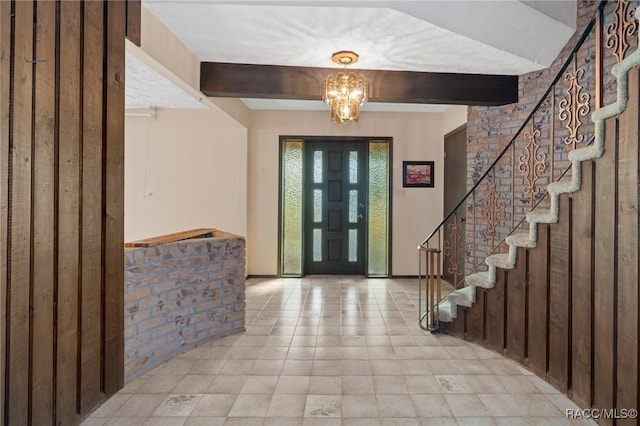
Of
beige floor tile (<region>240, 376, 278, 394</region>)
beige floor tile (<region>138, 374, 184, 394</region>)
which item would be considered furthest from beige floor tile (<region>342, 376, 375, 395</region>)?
beige floor tile (<region>138, 374, 184, 394</region>)

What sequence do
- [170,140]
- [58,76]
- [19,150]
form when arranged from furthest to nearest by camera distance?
[170,140], [58,76], [19,150]

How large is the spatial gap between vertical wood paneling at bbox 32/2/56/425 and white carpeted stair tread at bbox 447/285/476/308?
9.49ft

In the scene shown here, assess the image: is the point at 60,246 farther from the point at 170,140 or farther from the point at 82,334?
the point at 170,140

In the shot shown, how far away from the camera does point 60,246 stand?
1.67 meters

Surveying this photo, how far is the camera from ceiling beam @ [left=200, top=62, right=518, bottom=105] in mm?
3469

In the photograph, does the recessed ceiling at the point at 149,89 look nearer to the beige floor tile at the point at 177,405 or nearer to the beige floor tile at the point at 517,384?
the beige floor tile at the point at 177,405

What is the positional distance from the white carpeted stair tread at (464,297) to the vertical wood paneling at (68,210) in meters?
2.82

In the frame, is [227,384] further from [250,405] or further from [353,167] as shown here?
[353,167]

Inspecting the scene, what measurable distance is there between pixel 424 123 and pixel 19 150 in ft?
16.5

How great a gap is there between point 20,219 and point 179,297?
143 cm

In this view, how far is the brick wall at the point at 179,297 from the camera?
237 centimetres

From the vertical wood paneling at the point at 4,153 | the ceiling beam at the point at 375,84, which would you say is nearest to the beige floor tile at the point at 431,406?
the vertical wood paneling at the point at 4,153

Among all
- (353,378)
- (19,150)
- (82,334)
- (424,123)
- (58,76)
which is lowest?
(353,378)

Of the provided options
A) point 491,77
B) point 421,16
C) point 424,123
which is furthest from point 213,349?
point 424,123
